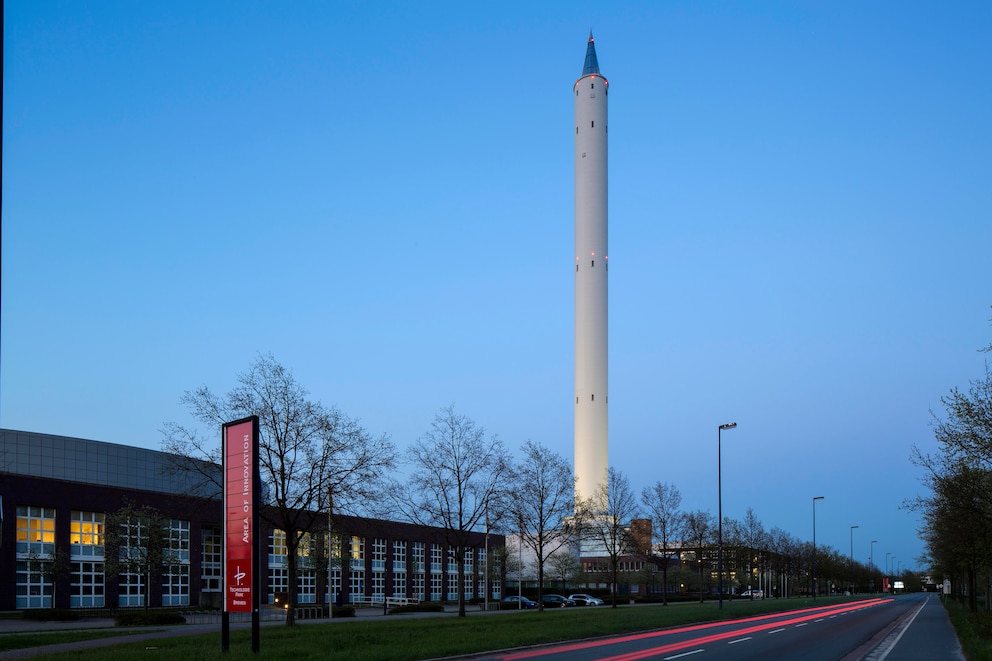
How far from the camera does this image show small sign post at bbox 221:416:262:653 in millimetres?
22391

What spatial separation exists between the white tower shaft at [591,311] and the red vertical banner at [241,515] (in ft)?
278

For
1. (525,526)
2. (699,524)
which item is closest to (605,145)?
(699,524)

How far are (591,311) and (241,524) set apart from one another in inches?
3471

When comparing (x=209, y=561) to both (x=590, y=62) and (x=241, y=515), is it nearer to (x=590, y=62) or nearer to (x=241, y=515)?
(x=241, y=515)

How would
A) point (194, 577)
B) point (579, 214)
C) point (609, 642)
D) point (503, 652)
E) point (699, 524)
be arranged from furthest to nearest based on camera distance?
point (579, 214) → point (699, 524) → point (194, 577) → point (609, 642) → point (503, 652)

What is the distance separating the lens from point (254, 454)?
23.0m

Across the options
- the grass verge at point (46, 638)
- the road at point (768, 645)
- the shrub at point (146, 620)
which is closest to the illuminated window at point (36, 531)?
the shrub at point (146, 620)

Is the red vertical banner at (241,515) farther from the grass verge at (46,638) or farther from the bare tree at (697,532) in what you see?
the bare tree at (697,532)

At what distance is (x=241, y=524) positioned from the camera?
23.0 m

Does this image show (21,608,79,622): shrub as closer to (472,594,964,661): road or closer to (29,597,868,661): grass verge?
(29,597,868,661): grass verge

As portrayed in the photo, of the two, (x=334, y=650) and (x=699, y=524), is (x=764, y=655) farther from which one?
(x=699, y=524)

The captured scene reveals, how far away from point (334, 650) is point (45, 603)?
42.3 metres

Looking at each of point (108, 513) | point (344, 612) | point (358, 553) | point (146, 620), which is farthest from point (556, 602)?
point (146, 620)

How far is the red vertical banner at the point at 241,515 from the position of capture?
22.5m
